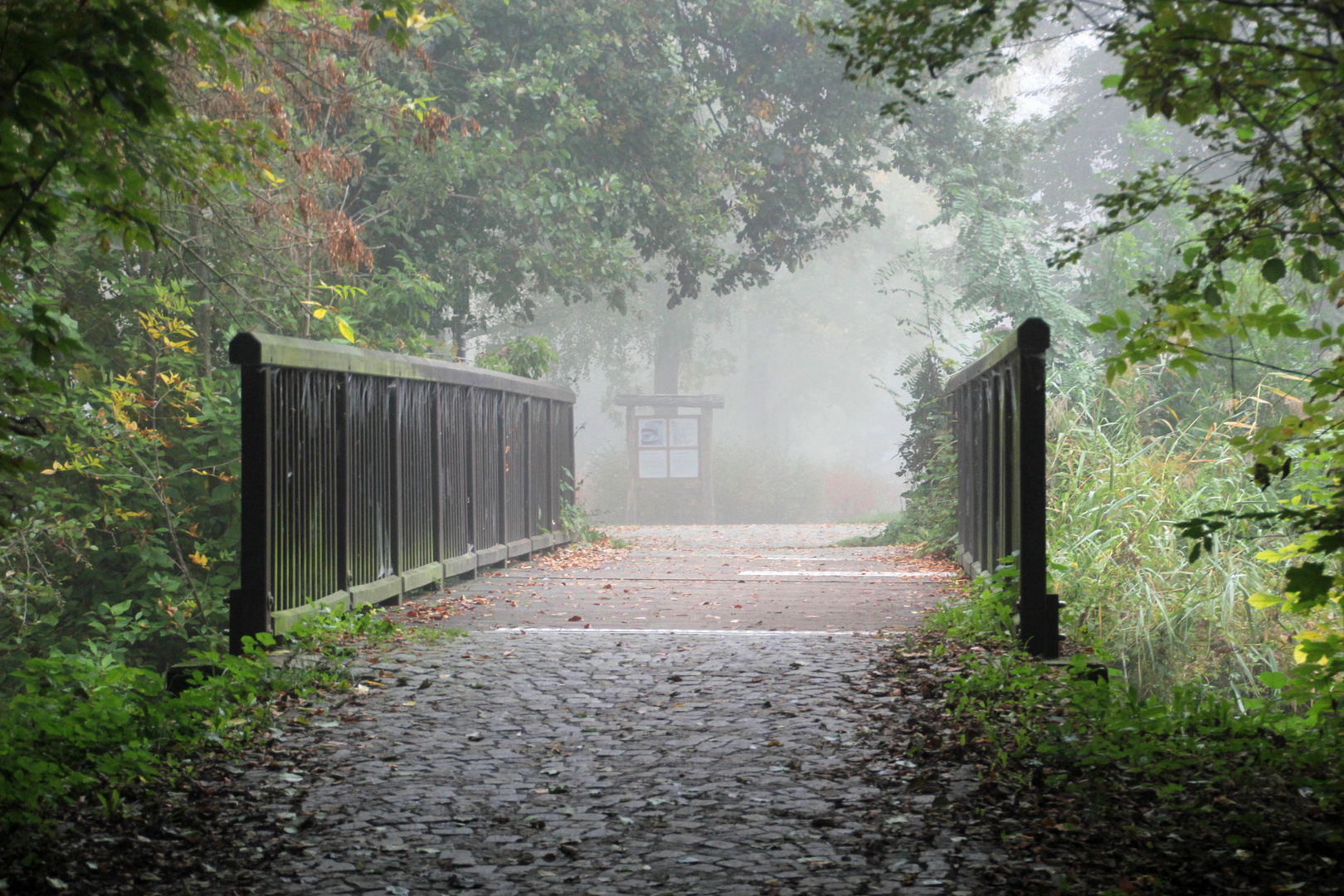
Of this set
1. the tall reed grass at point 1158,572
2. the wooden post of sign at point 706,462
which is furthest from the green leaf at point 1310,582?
the wooden post of sign at point 706,462

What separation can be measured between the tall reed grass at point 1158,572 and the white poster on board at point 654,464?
20608 mm

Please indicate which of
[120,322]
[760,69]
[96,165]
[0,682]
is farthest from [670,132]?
[96,165]

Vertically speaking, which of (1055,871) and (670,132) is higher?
(670,132)

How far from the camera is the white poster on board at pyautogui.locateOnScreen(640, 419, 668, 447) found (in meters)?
29.7

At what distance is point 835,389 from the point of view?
1975 inches

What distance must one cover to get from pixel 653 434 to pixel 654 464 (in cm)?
73

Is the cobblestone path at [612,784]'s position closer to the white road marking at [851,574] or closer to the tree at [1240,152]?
the tree at [1240,152]

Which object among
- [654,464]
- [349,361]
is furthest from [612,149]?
[654,464]

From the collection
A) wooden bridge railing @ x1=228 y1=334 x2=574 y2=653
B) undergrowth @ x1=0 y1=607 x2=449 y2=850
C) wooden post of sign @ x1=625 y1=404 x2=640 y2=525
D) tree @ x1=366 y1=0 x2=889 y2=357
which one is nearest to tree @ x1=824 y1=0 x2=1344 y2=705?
undergrowth @ x1=0 y1=607 x2=449 y2=850

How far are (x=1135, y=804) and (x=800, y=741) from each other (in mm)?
1361

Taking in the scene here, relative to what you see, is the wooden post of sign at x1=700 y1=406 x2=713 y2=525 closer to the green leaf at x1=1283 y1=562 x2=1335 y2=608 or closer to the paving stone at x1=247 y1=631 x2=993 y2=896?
the paving stone at x1=247 y1=631 x2=993 y2=896

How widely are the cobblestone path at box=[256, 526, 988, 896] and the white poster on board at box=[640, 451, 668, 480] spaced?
23216 mm

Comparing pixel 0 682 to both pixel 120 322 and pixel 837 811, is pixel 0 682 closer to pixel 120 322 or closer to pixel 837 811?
pixel 120 322

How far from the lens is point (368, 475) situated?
25.3ft
